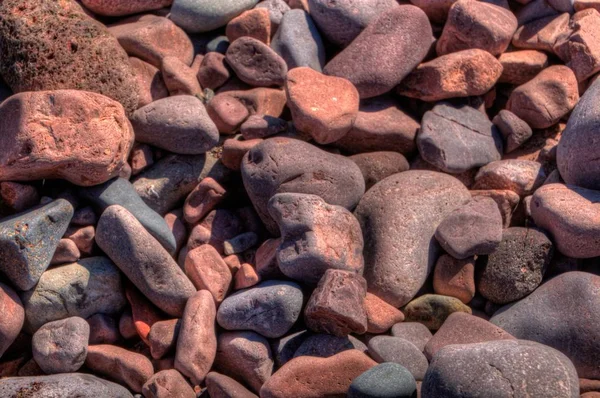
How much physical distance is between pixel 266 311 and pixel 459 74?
6.60 feet

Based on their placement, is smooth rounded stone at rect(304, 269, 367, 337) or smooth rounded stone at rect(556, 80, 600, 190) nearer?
smooth rounded stone at rect(304, 269, 367, 337)

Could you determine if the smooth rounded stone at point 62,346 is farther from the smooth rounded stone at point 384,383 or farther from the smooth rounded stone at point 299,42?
the smooth rounded stone at point 299,42

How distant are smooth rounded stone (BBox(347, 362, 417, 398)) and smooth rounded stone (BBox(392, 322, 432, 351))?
409 mm

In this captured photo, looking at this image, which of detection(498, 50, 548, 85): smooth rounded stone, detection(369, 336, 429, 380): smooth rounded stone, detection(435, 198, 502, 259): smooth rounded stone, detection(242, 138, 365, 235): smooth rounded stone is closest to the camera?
detection(369, 336, 429, 380): smooth rounded stone

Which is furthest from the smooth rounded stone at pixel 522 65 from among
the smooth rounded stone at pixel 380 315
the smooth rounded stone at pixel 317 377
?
the smooth rounded stone at pixel 317 377

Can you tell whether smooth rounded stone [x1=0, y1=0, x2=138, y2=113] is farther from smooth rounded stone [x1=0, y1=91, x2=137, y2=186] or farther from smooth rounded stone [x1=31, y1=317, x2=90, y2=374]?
smooth rounded stone [x1=31, y1=317, x2=90, y2=374]

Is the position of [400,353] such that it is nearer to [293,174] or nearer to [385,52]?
[293,174]

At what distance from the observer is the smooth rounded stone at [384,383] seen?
3.01 metres

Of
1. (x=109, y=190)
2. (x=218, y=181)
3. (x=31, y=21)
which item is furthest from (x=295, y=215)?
(x=31, y=21)

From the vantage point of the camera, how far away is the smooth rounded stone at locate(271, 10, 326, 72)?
4.41m

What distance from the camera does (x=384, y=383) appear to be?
302cm

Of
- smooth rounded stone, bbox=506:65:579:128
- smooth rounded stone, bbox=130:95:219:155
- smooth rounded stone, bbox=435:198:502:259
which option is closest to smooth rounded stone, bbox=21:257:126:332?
smooth rounded stone, bbox=130:95:219:155

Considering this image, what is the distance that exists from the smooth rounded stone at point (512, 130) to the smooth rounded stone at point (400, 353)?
1.62 metres

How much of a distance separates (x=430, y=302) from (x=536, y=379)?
0.89 m
